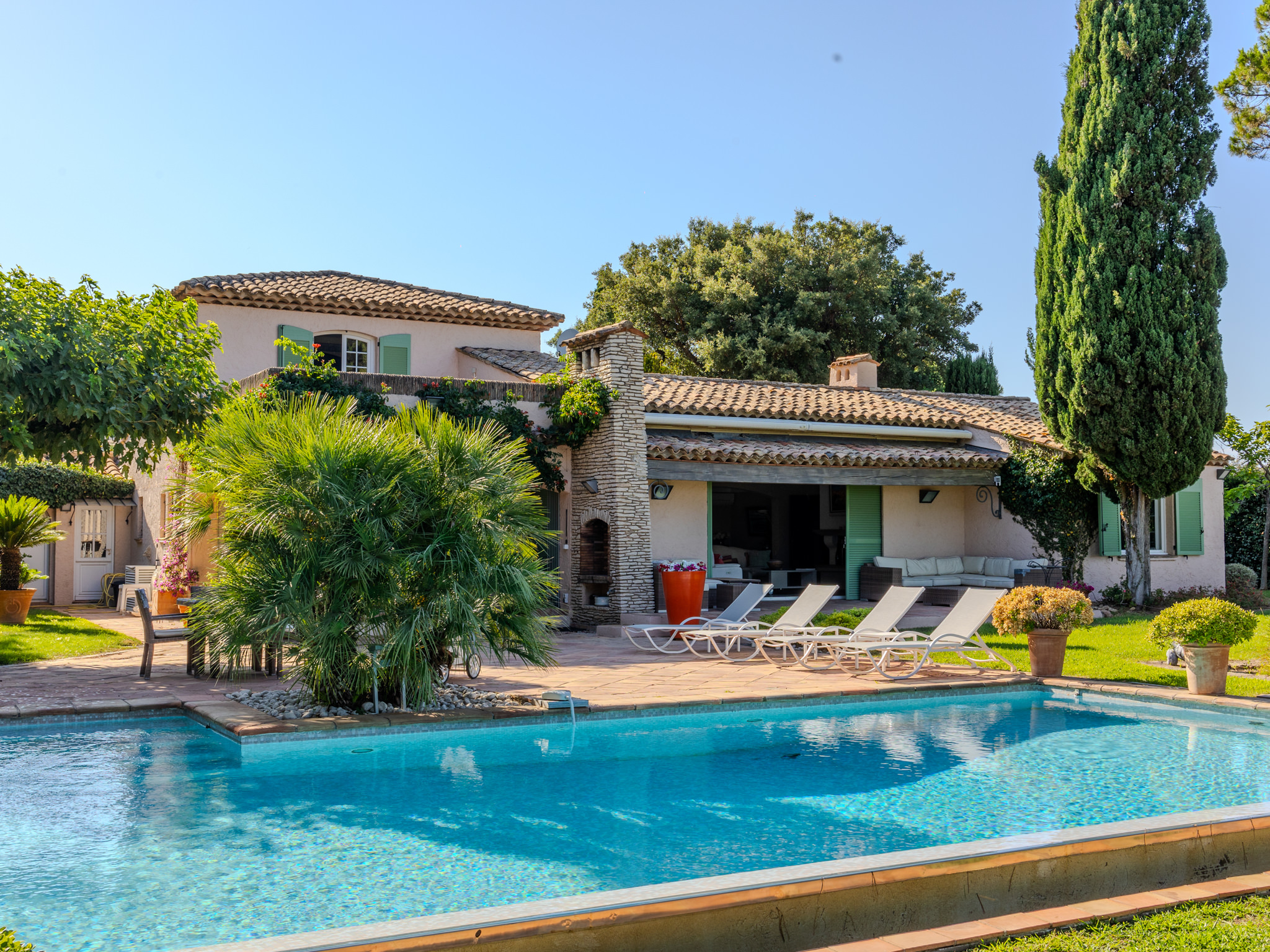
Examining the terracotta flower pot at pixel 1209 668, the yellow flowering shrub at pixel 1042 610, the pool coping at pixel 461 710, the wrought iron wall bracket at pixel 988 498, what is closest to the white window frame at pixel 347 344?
the wrought iron wall bracket at pixel 988 498

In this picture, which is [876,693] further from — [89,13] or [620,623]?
[89,13]

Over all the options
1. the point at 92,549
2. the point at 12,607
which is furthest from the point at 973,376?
the point at 12,607

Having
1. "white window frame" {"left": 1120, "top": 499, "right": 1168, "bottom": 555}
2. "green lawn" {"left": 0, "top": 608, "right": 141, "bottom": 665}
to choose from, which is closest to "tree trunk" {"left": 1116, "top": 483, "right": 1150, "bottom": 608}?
"white window frame" {"left": 1120, "top": 499, "right": 1168, "bottom": 555}

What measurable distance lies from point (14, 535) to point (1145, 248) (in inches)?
737

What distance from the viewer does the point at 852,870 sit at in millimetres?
4254

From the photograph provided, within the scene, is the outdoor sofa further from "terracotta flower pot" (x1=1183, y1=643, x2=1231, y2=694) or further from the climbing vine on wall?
"terracotta flower pot" (x1=1183, y1=643, x2=1231, y2=694)

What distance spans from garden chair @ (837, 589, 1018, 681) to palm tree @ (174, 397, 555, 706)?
418 cm

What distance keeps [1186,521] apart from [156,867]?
19.7 meters

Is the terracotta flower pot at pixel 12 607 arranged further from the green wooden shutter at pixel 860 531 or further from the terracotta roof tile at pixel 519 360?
the green wooden shutter at pixel 860 531

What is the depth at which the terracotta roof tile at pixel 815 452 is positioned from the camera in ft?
55.6

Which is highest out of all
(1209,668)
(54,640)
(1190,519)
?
(1190,519)

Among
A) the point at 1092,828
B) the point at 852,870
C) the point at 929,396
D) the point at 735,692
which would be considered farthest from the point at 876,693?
the point at 929,396

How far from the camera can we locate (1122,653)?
12938 millimetres

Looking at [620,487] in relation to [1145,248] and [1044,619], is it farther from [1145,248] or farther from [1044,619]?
[1145,248]
